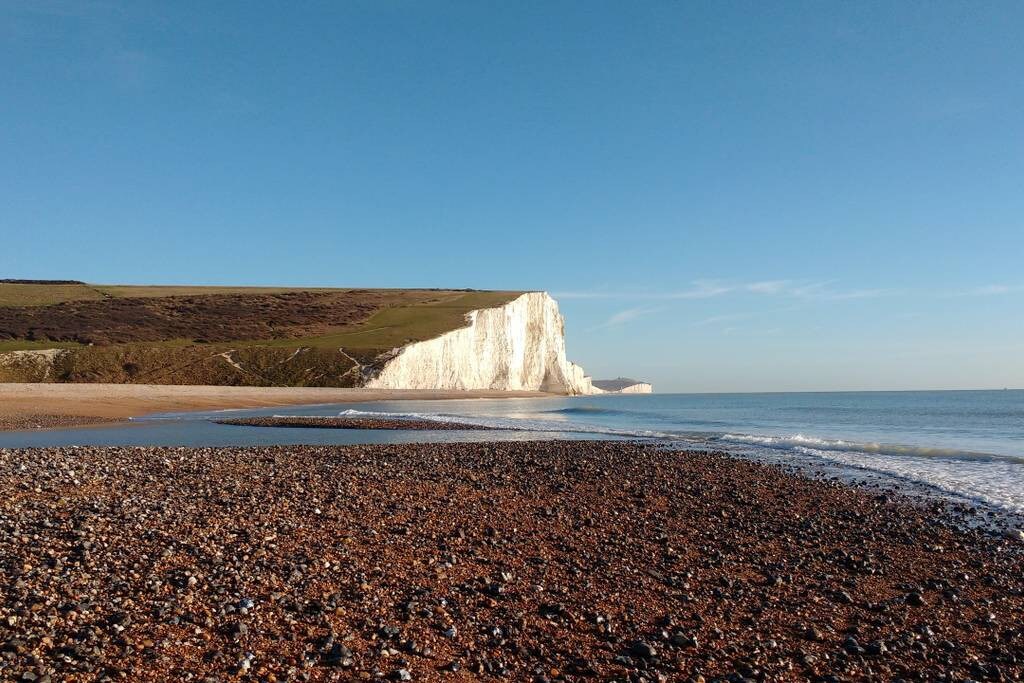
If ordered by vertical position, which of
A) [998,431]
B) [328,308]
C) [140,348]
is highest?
[328,308]

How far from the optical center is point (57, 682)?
4988mm

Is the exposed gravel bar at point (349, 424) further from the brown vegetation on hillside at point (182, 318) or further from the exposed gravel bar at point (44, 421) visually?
the brown vegetation on hillside at point (182, 318)

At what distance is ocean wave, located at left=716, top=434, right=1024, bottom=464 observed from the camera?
23.4 m

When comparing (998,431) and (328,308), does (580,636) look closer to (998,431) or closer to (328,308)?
(998,431)

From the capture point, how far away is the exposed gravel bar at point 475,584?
5.91 m

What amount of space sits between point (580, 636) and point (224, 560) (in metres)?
4.11

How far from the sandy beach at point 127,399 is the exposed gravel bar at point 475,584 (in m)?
23.7

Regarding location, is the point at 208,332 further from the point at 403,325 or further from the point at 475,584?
the point at 475,584

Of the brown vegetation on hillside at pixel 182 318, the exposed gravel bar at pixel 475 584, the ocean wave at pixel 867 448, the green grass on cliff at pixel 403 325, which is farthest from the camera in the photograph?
the green grass on cliff at pixel 403 325

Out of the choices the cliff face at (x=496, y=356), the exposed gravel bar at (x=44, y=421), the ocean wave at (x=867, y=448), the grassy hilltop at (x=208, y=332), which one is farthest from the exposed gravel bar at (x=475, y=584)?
the cliff face at (x=496, y=356)

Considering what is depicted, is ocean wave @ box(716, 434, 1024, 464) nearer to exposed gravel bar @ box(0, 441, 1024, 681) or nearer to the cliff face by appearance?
exposed gravel bar @ box(0, 441, 1024, 681)

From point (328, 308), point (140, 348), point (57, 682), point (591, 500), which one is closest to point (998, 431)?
point (591, 500)

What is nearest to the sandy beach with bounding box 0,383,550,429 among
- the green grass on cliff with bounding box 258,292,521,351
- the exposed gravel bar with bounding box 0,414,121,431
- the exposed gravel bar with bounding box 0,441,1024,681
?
the exposed gravel bar with bounding box 0,414,121,431

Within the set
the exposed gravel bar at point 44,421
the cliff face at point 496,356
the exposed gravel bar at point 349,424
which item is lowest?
the exposed gravel bar at point 349,424
